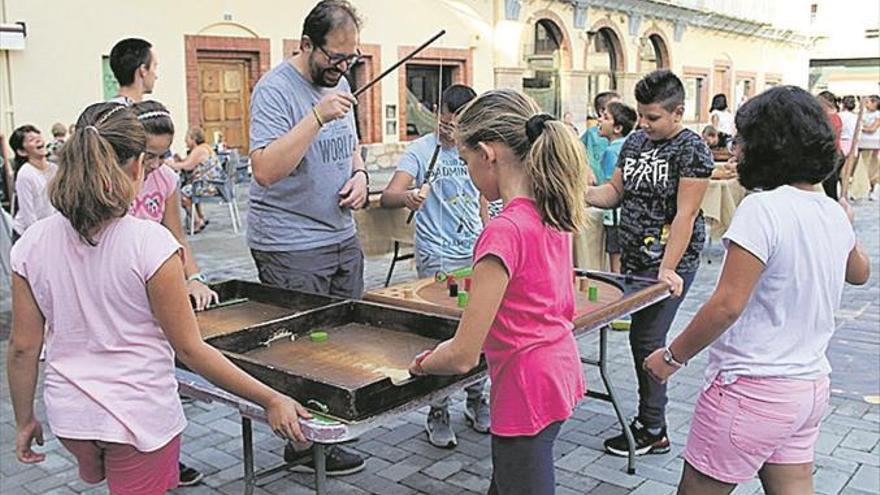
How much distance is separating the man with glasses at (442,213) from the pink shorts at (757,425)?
1757 mm

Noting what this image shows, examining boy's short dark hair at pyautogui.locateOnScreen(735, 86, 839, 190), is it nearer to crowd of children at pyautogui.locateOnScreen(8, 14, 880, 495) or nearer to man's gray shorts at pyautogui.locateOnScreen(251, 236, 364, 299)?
crowd of children at pyautogui.locateOnScreen(8, 14, 880, 495)

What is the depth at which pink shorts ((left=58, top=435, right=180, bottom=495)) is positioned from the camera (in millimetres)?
1893

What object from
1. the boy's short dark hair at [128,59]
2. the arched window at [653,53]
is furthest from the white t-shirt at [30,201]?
the arched window at [653,53]

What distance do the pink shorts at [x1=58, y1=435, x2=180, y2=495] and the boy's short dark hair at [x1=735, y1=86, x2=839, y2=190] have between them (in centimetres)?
153

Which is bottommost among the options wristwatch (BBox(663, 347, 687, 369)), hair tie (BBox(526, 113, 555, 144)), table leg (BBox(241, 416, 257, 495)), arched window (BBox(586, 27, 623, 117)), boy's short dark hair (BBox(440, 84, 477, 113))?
table leg (BBox(241, 416, 257, 495))

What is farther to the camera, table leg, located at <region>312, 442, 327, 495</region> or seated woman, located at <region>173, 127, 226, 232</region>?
seated woman, located at <region>173, 127, 226, 232</region>

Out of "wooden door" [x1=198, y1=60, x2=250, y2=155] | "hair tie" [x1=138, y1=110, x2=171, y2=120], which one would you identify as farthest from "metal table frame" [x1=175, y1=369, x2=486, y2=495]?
"wooden door" [x1=198, y1=60, x2=250, y2=155]

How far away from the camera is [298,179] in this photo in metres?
2.97

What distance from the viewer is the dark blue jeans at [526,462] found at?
2025 millimetres

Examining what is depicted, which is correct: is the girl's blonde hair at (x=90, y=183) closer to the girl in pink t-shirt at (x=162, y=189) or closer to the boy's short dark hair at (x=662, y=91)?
the girl in pink t-shirt at (x=162, y=189)

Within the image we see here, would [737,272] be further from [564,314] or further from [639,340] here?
[639,340]

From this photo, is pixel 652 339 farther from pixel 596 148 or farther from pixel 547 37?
pixel 547 37

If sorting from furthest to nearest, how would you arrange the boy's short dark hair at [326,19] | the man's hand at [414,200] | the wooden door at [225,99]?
the wooden door at [225,99]
the man's hand at [414,200]
the boy's short dark hair at [326,19]

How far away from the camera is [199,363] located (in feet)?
6.07
